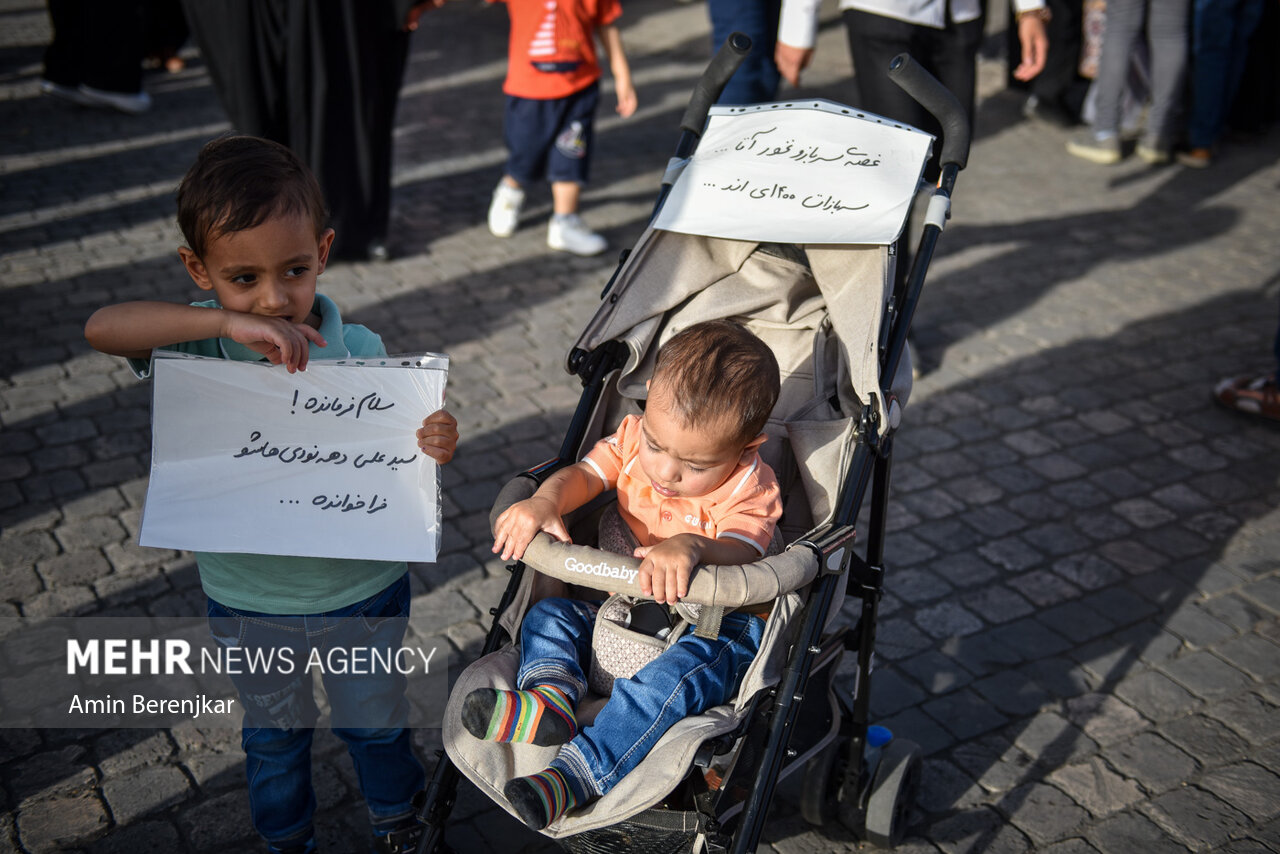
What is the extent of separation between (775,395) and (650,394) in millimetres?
291

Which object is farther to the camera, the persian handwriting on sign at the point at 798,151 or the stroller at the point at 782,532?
the persian handwriting on sign at the point at 798,151

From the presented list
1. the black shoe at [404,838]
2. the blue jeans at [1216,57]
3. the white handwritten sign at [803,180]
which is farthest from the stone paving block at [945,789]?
the blue jeans at [1216,57]

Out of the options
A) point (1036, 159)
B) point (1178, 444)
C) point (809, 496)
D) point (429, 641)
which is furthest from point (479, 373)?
point (1036, 159)

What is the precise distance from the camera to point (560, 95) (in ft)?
21.0

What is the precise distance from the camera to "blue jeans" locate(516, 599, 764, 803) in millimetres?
2141

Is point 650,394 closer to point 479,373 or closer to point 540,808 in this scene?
point 540,808

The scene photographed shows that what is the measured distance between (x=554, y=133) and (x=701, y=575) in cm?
504

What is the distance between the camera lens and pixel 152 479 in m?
2.29

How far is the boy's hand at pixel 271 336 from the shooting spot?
2.15 m

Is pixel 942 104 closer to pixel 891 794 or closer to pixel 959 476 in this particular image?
pixel 891 794

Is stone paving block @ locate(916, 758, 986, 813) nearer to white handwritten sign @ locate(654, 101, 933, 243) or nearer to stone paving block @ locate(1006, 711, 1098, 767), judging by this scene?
stone paving block @ locate(1006, 711, 1098, 767)

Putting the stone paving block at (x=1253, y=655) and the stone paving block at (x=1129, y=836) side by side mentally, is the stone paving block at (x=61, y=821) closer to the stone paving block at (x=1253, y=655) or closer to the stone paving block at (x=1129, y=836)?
the stone paving block at (x=1129, y=836)

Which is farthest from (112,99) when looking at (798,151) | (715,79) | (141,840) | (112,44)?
(798,151)

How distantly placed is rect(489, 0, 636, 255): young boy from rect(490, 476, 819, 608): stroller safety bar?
4.73 metres
